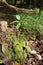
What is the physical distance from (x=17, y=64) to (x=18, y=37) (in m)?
0.56

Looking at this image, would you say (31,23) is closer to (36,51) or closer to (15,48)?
(36,51)

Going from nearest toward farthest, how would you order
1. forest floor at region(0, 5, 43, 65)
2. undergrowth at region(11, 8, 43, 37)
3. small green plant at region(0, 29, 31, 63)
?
small green plant at region(0, 29, 31, 63) → forest floor at region(0, 5, 43, 65) → undergrowth at region(11, 8, 43, 37)

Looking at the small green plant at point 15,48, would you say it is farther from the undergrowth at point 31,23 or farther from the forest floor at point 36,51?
the undergrowth at point 31,23

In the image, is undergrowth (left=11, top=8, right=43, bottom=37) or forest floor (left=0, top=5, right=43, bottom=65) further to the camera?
undergrowth (left=11, top=8, right=43, bottom=37)

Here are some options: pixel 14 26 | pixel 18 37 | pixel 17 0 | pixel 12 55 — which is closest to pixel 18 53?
pixel 12 55

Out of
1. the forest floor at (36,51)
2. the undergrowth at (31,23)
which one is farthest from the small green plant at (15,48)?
the undergrowth at (31,23)

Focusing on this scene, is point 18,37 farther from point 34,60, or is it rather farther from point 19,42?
point 34,60

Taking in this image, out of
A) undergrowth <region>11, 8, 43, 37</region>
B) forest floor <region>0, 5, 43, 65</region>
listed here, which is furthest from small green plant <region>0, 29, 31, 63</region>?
undergrowth <region>11, 8, 43, 37</region>

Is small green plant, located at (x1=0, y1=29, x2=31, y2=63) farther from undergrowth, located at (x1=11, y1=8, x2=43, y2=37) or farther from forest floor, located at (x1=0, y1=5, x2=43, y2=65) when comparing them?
undergrowth, located at (x1=11, y1=8, x2=43, y2=37)

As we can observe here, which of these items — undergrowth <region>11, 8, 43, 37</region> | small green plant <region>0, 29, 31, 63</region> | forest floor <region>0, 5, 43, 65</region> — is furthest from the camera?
undergrowth <region>11, 8, 43, 37</region>

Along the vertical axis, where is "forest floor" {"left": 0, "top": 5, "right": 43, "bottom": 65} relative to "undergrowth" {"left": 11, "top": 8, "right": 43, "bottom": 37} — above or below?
below

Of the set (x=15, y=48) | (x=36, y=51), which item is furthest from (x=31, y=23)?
(x=15, y=48)

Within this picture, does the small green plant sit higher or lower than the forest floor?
higher

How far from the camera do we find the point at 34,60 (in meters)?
3.56
